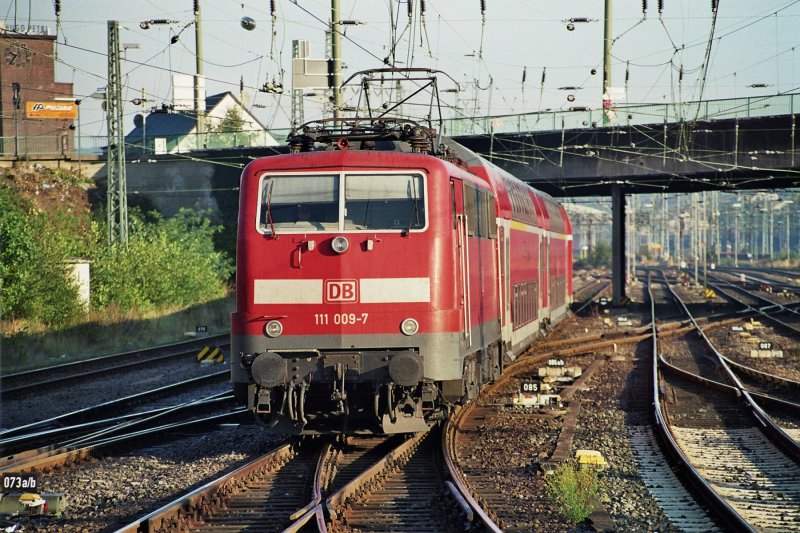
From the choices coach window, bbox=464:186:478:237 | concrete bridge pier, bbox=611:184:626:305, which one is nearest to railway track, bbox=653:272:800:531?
coach window, bbox=464:186:478:237

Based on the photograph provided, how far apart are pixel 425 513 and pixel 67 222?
27.1 metres

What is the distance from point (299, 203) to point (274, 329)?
135 cm

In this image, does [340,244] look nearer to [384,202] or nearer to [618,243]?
[384,202]

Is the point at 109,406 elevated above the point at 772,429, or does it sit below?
below

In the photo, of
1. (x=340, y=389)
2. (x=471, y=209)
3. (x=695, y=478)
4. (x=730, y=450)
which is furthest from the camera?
(x=471, y=209)

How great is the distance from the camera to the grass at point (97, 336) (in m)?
22.0

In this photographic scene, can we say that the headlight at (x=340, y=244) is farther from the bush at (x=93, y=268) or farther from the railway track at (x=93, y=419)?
the bush at (x=93, y=268)

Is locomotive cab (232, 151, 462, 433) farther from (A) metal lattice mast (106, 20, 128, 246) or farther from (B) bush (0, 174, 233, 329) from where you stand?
(A) metal lattice mast (106, 20, 128, 246)

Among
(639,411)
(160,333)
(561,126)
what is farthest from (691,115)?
(639,411)

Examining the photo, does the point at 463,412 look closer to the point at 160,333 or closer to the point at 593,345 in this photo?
the point at 593,345

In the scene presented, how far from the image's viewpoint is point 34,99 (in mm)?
64938

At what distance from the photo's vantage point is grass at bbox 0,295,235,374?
21969 mm

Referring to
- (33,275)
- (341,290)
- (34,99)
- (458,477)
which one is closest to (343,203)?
(341,290)

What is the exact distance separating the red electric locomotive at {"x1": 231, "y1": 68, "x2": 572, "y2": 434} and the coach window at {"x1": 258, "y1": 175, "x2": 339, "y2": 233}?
0.01m
